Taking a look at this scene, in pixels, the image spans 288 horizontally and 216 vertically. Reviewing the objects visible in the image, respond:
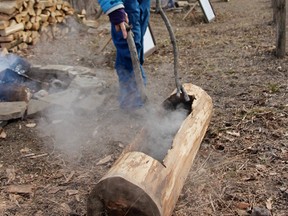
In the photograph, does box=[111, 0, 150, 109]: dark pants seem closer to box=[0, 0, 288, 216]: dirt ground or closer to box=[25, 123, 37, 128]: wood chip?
box=[0, 0, 288, 216]: dirt ground

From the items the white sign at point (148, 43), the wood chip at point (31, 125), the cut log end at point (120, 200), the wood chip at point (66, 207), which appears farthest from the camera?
the white sign at point (148, 43)

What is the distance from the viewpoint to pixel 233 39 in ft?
25.6

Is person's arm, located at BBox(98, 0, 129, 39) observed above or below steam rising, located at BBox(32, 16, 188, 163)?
above

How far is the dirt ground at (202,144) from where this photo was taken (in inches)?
121

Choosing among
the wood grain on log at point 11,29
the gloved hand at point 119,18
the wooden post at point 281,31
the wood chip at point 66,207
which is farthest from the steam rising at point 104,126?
the wood grain on log at point 11,29

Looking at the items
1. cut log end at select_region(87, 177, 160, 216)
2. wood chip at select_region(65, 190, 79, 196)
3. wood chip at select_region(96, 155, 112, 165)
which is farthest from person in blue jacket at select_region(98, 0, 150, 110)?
cut log end at select_region(87, 177, 160, 216)

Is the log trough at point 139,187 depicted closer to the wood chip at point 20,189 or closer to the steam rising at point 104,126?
the steam rising at point 104,126

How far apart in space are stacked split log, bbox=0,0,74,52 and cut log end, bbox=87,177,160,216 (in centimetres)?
533

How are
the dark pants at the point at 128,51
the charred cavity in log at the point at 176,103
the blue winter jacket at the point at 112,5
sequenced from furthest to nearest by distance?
the dark pants at the point at 128,51 → the charred cavity in log at the point at 176,103 → the blue winter jacket at the point at 112,5

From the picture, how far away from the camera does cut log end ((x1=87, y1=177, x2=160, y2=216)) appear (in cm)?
243

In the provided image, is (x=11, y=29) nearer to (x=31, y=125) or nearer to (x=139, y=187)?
(x=31, y=125)

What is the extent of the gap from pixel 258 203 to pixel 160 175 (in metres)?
0.87

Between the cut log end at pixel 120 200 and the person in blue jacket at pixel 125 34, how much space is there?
1.73 meters

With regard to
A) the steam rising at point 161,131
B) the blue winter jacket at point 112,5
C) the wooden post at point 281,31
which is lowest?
the wooden post at point 281,31
